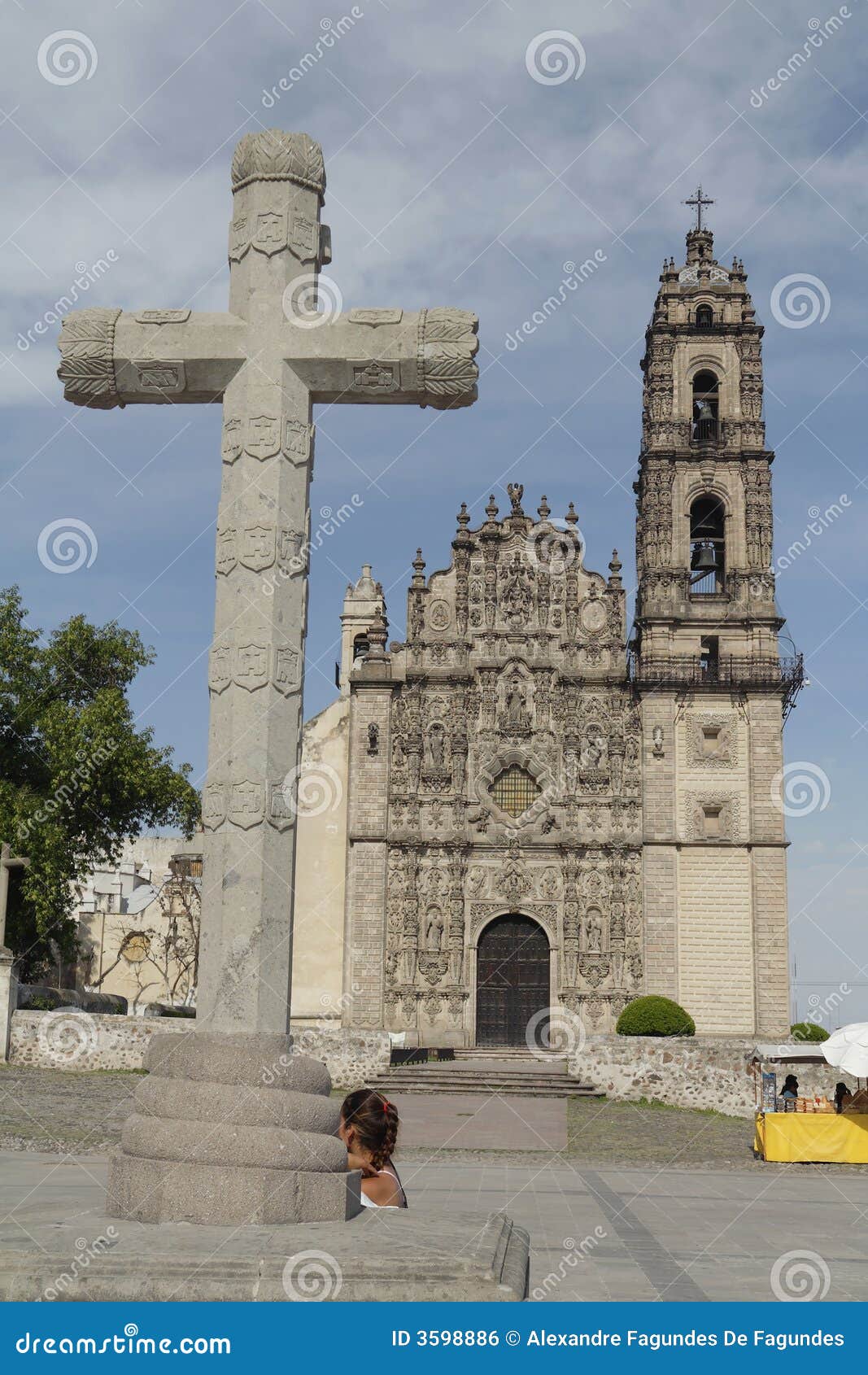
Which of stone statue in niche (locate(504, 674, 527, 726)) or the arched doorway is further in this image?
stone statue in niche (locate(504, 674, 527, 726))

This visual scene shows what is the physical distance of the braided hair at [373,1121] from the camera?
603 centimetres

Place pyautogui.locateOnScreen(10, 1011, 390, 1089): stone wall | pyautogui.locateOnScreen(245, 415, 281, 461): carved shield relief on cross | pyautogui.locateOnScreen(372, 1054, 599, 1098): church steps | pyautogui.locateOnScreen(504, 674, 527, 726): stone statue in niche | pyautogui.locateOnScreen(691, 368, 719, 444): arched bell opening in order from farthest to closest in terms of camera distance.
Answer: pyautogui.locateOnScreen(691, 368, 719, 444): arched bell opening < pyautogui.locateOnScreen(504, 674, 527, 726): stone statue in niche < pyautogui.locateOnScreen(372, 1054, 599, 1098): church steps < pyautogui.locateOnScreen(10, 1011, 390, 1089): stone wall < pyautogui.locateOnScreen(245, 415, 281, 461): carved shield relief on cross

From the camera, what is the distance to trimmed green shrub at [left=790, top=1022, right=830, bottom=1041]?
31.9 metres

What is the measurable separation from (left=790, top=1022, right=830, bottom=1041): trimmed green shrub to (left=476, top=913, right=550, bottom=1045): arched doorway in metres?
6.36

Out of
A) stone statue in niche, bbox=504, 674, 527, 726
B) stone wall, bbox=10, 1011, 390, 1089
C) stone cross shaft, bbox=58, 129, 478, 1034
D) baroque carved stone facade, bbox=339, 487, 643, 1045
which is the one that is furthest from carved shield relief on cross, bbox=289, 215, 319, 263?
stone statue in niche, bbox=504, 674, 527, 726

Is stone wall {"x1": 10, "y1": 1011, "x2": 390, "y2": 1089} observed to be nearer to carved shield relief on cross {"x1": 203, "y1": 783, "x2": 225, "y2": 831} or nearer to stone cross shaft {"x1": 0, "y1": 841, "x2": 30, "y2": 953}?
stone cross shaft {"x1": 0, "y1": 841, "x2": 30, "y2": 953}

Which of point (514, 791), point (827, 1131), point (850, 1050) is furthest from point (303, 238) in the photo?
point (514, 791)

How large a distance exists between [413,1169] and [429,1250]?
810cm

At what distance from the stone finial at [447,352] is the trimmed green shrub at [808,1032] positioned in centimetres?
2758

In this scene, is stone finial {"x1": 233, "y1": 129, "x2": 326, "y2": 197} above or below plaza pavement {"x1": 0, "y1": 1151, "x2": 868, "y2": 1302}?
above

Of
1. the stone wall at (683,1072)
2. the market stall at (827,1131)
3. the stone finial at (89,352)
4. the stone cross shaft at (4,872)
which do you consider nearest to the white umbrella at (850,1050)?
the market stall at (827,1131)

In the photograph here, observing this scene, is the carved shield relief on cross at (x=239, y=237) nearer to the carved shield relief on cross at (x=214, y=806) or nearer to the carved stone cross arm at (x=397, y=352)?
the carved stone cross arm at (x=397, y=352)

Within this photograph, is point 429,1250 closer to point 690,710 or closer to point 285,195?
point 285,195

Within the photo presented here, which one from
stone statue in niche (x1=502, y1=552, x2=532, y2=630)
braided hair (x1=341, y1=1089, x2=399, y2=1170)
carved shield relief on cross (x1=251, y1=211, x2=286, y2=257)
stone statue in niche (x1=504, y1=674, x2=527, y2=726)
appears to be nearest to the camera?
braided hair (x1=341, y1=1089, x2=399, y2=1170)
